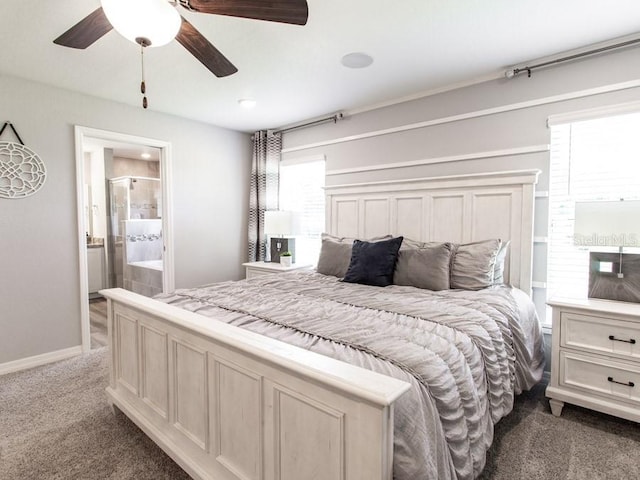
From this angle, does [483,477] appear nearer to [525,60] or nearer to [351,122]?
[525,60]

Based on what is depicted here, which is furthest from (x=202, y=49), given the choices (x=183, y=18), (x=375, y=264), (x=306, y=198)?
(x=306, y=198)

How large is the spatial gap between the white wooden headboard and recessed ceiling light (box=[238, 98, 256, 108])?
4.01 feet

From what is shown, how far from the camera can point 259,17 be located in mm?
1607

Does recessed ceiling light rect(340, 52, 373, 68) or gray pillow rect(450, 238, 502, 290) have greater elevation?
recessed ceiling light rect(340, 52, 373, 68)

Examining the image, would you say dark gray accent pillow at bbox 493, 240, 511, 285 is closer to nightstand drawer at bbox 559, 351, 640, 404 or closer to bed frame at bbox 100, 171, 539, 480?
bed frame at bbox 100, 171, 539, 480

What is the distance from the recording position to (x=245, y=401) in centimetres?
136

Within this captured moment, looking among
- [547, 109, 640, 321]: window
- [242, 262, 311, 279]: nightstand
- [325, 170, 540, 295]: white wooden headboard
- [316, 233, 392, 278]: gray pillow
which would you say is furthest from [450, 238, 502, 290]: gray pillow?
[242, 262, 311, 279]: nightstand

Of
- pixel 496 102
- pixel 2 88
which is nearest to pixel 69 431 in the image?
pixel 2 88

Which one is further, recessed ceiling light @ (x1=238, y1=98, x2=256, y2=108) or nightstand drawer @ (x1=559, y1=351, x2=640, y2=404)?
recessed ceiling light @ (x1=238, y1=98, x2=256, y2=108)

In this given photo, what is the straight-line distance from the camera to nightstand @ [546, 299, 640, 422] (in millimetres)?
1943

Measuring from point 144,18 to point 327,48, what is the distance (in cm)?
133

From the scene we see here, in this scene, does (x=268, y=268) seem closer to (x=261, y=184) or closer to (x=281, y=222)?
(x=281, y=222)

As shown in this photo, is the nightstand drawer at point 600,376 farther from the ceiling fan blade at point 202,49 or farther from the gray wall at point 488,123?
the ceiling fan blade at point 202,49

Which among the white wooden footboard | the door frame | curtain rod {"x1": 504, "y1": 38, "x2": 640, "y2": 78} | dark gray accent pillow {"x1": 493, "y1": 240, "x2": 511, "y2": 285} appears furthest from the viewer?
the door frame
